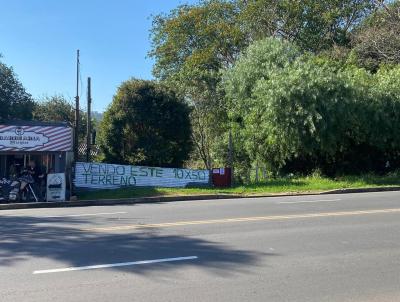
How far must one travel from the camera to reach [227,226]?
1055cm

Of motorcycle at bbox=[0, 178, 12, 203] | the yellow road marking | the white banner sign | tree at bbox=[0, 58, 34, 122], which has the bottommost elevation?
the yellow road marking

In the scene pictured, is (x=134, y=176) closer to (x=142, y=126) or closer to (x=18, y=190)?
(x=142, y=126)

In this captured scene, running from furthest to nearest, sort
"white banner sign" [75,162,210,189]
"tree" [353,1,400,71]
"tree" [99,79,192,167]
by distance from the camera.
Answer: "tree" [353,1,400,71] < "tree" [99,79,192,167] < "white banner sign" [75,162,210,189]

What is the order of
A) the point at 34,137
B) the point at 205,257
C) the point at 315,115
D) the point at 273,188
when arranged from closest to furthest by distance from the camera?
the point at 205,257 < the point at 34,137 < the point at 273,188 < the point at 315,115

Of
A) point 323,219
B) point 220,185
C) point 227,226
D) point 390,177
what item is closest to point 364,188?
point 390,177

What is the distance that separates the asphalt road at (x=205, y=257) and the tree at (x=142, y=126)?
13.3 meters

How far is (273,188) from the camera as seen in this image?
20625 mm

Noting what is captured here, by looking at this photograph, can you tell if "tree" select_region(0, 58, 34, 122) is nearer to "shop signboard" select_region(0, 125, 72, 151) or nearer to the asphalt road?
"shop signboard" select_region(0, 125, 72, 151)

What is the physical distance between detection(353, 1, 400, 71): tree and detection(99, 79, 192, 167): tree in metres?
12.9

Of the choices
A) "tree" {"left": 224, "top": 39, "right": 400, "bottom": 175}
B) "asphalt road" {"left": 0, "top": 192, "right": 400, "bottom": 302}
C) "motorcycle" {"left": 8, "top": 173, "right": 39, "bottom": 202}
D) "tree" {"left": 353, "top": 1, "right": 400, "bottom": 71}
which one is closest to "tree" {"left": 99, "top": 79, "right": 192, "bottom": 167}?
"tree" {"left": 224, "top": 39, "right": 400, "bottom": 175}

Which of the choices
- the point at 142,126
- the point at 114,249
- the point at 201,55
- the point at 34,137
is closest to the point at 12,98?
the point at 201,55

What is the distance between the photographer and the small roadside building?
20.2 metres

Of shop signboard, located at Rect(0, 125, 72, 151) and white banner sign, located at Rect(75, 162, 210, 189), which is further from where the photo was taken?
white banner sign, located at Rect(75, 162, 210, 189)

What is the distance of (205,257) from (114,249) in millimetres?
1598
